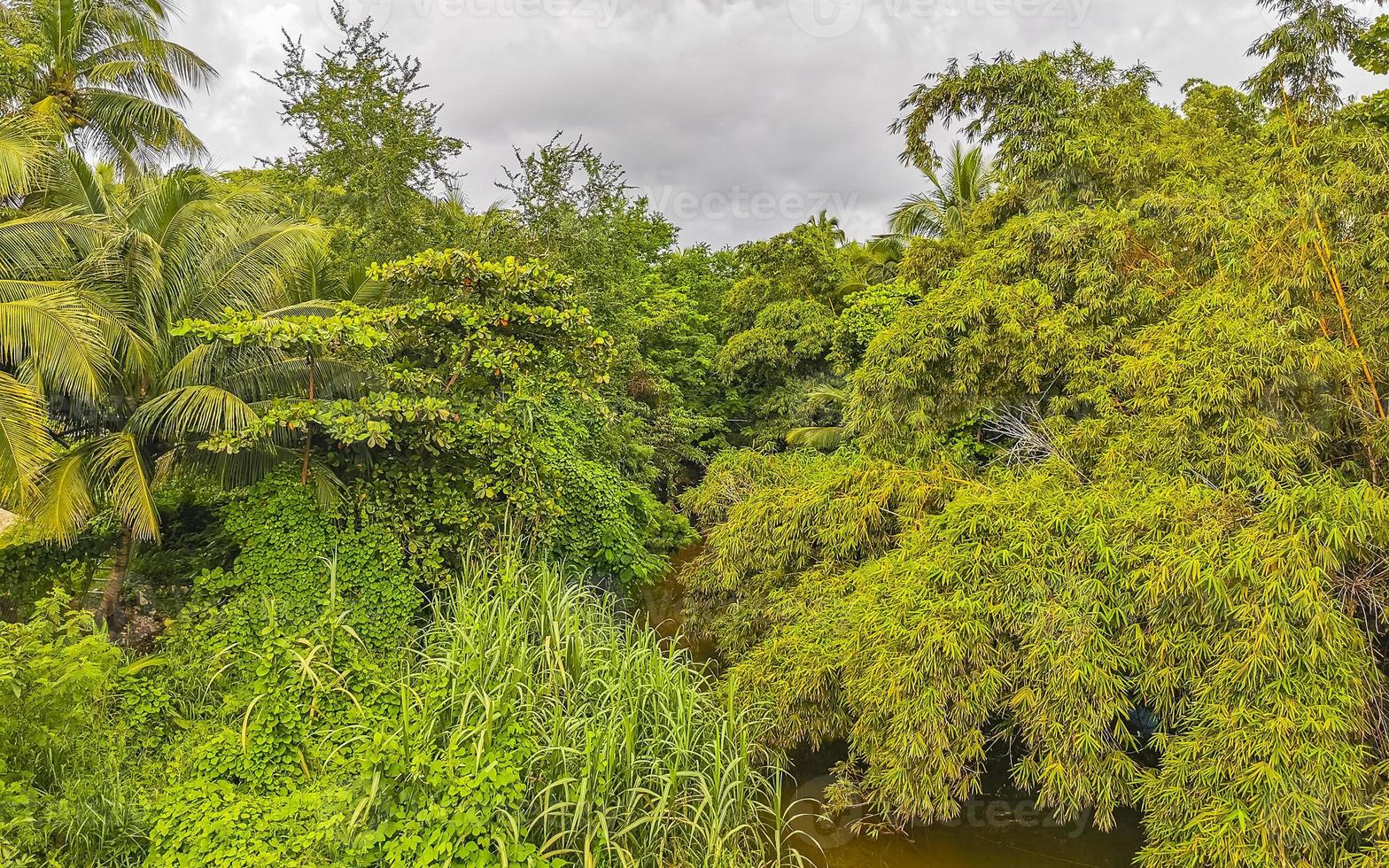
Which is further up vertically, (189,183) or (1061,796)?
(189,183)

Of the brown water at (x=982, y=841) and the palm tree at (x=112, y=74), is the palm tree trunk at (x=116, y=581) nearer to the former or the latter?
the brown water at (x=982, y=841)

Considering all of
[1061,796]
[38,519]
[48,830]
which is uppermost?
[38,519]

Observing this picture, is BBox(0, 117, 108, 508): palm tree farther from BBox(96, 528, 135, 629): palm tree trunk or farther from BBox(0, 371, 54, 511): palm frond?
BBox(96, 528, 135, 629): palm tree trunk

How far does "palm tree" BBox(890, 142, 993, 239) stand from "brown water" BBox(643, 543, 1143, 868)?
1354 centimetres

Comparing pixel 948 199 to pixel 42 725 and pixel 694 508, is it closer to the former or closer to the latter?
pixel 694 508

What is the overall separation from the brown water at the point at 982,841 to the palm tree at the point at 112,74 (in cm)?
1216

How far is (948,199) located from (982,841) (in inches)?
631

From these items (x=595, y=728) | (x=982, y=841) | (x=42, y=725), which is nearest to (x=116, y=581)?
(x=42, y=725)

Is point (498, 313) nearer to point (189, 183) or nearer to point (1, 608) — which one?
point (189, 183)

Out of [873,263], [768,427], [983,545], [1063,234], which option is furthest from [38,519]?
[873,263]

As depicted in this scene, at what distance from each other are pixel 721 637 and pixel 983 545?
3322mm

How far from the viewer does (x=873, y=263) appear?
17438 millimetres

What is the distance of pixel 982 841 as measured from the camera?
5.23m

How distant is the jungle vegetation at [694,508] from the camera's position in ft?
11.7
